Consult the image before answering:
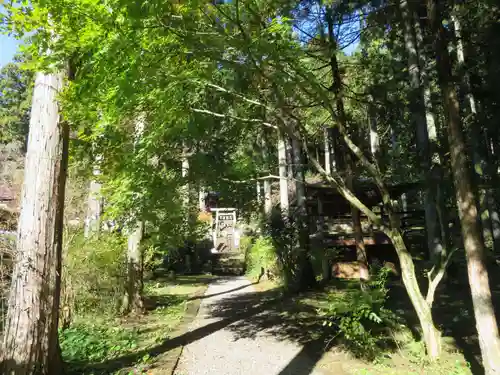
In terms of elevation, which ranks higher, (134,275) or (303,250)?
(303,250)

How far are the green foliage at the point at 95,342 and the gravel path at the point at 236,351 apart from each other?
43.7 inches

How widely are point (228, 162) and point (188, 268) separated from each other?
14.4 m

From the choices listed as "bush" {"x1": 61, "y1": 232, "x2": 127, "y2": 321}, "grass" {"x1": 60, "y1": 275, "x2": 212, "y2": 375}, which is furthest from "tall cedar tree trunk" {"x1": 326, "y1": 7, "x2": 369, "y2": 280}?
"bush" {"x1": 61, "y1": 232, "x2": 127, "y2": 321}

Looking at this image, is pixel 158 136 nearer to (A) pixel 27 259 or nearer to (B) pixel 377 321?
(A) pixel 27 259

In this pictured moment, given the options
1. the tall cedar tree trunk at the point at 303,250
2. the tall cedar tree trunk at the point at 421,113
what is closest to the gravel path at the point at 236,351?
the tall cedar tree trunk at the point at 303,250

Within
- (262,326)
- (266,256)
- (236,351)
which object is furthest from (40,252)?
(266,256)

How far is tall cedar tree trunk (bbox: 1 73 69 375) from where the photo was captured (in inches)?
179

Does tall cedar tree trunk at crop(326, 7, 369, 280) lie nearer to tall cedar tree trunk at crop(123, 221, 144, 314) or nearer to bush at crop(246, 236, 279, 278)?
bush at crop(246, 236, 279, 278)

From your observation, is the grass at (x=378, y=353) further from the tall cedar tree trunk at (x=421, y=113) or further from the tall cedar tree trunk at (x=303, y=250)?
the tall cedar tree trunk at (x=421, y=113)

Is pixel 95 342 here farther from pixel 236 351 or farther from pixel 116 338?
pixel 236 351

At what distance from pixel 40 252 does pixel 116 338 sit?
116 inches

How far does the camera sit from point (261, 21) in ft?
16.1

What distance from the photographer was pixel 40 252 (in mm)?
Answer: 4824

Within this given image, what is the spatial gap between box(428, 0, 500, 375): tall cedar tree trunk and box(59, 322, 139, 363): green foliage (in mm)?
5230
